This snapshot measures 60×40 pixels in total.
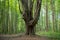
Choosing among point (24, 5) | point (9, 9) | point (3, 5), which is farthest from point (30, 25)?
point (9, 9)

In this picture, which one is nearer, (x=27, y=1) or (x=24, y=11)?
(x=24, y=11)

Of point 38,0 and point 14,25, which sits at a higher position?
point 38,0

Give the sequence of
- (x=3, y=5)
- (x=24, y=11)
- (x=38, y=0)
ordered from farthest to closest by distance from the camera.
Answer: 1. (x=3, y=5)
2. (x=24, y=11)
3. (x=38, y=0)

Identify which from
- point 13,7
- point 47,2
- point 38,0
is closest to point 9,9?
point 13,7

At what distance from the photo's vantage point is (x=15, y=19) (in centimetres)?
3816

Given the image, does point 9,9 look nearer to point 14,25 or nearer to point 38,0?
point 14,25

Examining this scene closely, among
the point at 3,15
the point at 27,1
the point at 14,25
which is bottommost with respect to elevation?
the point at 14,25

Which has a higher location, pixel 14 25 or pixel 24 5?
pixel 24 5

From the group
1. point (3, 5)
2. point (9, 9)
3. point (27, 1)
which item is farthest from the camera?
point (9, 9)

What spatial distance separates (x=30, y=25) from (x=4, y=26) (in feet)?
54.4

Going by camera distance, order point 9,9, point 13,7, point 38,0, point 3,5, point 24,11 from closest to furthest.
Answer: point 38,0, point 24,11, point 3,5, point 9,9, point 13,7

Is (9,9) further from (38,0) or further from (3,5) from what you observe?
(38,0)

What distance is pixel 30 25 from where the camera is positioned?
17078mm

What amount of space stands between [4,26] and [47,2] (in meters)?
11.7
